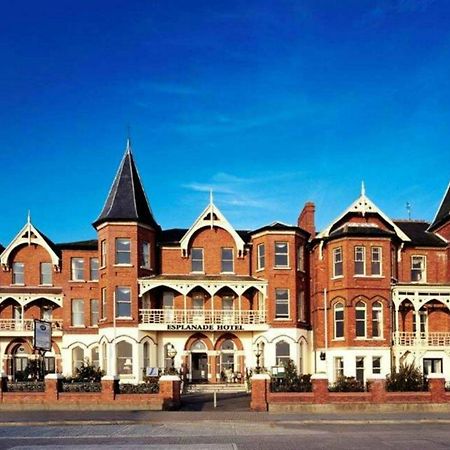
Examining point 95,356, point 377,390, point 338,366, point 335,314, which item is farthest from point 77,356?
point 377,390

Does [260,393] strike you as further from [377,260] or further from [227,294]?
[227,294]

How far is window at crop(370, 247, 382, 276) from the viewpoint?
4125 cm

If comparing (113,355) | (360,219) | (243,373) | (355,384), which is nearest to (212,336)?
(243,373)

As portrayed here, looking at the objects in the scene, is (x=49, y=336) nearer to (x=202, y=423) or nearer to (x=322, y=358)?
(x=202, y=423)

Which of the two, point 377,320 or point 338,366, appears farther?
point 338,366

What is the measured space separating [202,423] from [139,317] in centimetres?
1799

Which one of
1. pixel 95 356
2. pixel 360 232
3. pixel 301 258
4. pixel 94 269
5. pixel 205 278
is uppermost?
pixel 360 232

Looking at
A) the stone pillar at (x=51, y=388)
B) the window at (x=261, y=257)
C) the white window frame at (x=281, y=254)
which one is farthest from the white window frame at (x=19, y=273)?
the stone pillar at (x=51, y=388)

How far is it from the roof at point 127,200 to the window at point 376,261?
13.8m

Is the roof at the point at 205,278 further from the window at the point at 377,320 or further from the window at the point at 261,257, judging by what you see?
the window at the point at 377,320

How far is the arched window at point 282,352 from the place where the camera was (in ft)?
140

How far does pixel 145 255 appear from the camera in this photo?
143 feet

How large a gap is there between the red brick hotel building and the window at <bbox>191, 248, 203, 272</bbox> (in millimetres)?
92

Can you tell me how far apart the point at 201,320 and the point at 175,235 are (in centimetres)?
645
